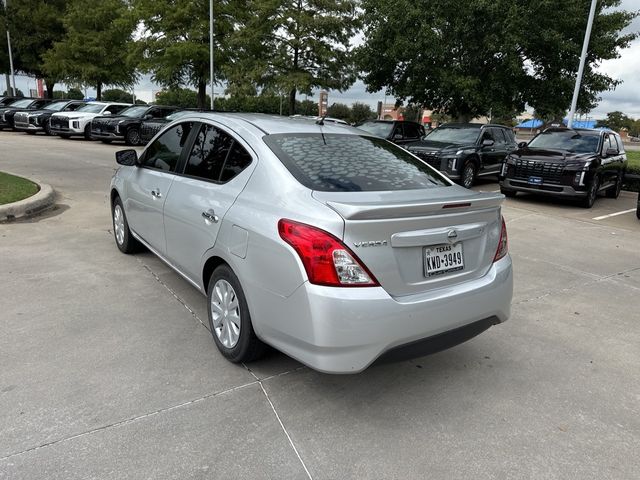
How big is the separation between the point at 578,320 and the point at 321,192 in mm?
2963

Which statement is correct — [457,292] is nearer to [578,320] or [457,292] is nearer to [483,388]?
[483,388]

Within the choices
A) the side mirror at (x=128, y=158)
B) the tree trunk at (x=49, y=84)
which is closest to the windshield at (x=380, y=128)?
the side mirror at (x=128, y=158)

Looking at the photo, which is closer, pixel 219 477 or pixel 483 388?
pixel 219 477

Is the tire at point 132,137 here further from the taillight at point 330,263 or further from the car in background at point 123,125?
the taillight at point 330,263

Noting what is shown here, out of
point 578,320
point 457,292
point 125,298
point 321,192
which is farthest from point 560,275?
point 125,298

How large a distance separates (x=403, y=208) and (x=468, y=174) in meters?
10.1

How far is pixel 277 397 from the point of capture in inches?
119

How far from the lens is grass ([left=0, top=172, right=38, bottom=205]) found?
7191mm

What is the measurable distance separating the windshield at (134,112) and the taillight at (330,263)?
1877 centimetres

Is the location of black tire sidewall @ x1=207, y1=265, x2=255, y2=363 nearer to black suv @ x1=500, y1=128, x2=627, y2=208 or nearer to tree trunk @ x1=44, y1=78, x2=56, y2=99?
black suv @ x1=500, y1=128, x2=627, y2=208

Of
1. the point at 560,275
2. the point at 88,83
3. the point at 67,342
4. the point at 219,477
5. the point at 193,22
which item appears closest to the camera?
the point at 219,477

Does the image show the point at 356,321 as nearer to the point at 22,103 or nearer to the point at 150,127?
the point at 150,127

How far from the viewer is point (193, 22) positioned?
84.2ft

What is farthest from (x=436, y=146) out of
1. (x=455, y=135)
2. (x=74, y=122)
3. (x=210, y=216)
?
(x=74, y=122)
